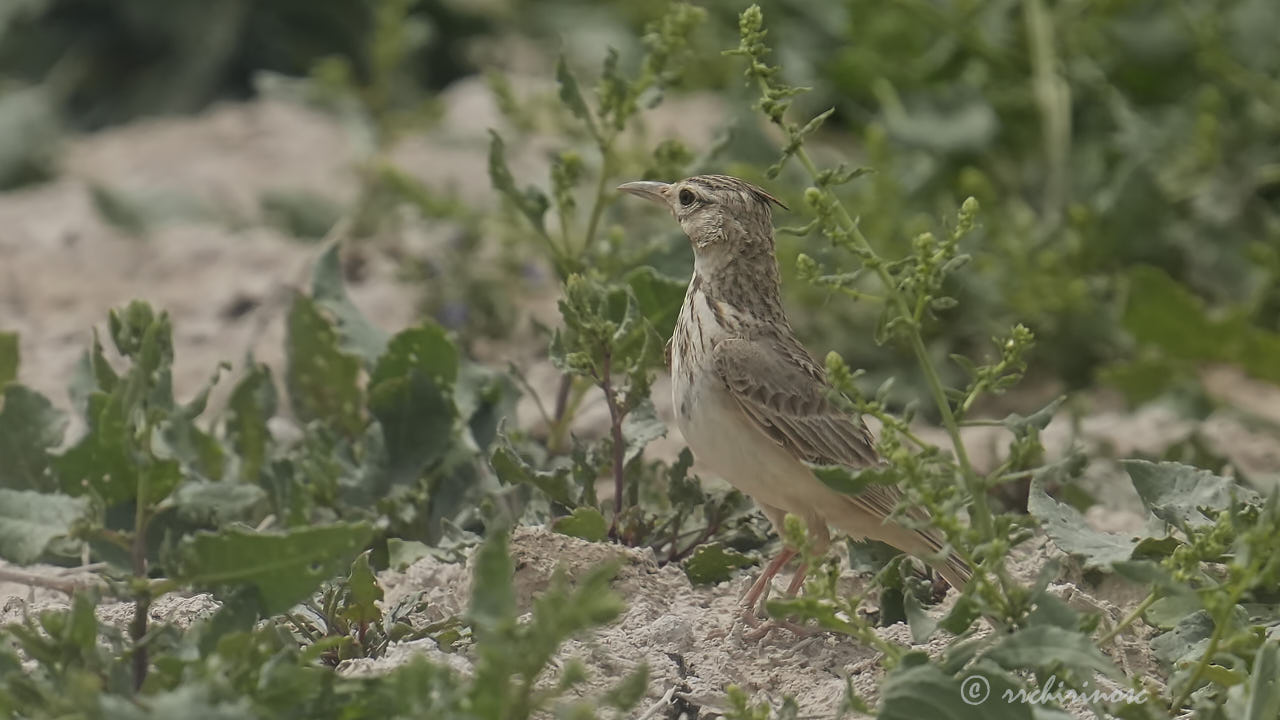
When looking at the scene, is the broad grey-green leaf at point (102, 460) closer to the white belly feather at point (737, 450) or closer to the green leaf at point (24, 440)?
the green leaf at point (24, 440)

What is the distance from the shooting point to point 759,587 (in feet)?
11.7

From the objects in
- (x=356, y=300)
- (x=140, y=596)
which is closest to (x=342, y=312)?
(x=356, y=300)

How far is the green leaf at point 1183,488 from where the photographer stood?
11.2 ft

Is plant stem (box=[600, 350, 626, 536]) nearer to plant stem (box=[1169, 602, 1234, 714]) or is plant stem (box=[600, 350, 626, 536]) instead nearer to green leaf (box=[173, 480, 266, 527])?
green leaf (box=[173, 480, 266, 527])

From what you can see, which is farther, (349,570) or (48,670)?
(349,570)

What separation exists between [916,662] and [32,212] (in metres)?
4.95

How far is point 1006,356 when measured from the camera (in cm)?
295

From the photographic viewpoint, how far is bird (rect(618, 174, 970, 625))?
357 cm

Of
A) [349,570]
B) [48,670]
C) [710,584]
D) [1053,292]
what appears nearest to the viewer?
[48,670]

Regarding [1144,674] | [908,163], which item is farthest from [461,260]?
[1144,674]

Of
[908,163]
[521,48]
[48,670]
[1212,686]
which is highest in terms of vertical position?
[521,48]

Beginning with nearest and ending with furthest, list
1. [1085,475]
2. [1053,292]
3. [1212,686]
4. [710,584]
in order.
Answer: [1212,686] < [710,584] < [1085,475] < [1053,292]

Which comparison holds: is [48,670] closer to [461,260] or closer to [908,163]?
[461,260]

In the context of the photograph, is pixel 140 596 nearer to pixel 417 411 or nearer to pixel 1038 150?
pixel 417 411
